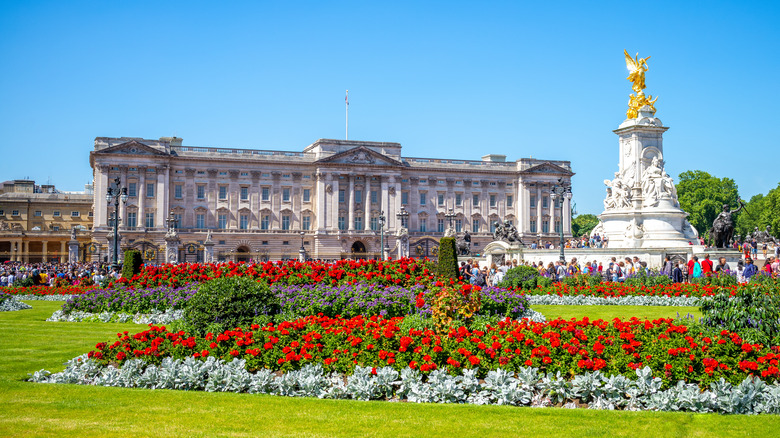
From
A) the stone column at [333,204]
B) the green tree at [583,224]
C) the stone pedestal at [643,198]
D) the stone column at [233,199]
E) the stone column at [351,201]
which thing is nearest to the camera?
the stone pedestal at [643,198]

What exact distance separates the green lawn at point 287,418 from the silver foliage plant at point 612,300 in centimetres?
1262

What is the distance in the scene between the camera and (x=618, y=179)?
1240 inches

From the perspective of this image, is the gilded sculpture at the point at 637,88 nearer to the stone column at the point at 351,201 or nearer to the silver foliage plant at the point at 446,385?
the silver foliage plant at the point at 446,385

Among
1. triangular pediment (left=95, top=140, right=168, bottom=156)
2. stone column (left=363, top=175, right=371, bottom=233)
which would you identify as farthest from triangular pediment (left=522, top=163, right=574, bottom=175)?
triangular pediment (left=95, top=140, right=168, bottom=156)

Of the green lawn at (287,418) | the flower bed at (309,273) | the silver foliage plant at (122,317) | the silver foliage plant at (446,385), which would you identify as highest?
the flower bed at (309,273)

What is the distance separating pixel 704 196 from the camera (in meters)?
88.9

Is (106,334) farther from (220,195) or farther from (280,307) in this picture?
(220,195)

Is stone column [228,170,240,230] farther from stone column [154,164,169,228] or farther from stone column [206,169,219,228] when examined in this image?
stone column [154,164,169,228]

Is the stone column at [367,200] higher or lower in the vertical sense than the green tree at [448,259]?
higher

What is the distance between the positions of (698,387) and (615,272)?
55.6 feet

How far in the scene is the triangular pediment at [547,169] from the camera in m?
82.4

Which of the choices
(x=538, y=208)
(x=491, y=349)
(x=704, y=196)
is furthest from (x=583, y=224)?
(x=491, y=349)

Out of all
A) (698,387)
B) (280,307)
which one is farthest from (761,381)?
(280,307)

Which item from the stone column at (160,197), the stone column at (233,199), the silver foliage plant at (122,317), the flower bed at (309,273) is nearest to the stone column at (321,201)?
the stone column at (233,199)
